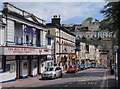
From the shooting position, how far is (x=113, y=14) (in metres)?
20.0

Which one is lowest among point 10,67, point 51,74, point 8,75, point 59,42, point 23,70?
point 51,74

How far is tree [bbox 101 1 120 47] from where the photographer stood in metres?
19.3

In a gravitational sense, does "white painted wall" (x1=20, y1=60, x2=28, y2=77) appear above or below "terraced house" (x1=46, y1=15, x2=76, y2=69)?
below

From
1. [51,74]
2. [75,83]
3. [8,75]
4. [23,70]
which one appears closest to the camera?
[75,83]

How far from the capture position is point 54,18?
248 feet

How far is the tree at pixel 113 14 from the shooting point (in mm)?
19334

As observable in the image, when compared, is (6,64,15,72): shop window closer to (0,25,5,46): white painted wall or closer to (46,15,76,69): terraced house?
(0,25,5,46): white painted wall

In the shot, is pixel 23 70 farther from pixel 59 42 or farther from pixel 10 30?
pixel 59 42

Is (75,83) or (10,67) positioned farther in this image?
(10,67)

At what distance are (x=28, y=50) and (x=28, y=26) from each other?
517cm

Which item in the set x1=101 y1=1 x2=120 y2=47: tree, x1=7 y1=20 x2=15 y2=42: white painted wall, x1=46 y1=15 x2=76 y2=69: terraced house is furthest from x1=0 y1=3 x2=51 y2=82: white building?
x1=101 y1=1 x2=120 y2=47: tree

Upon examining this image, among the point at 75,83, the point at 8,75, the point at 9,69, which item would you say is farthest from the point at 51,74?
the point at 75,83

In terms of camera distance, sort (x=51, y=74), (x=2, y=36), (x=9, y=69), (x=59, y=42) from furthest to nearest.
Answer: (x=59, y=42), (x=51, y=74), (x=9, y=69), (x=2, y=36)

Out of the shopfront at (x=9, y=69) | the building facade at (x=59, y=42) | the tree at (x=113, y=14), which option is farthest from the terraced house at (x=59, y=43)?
the tree at (x=113, y=14)
